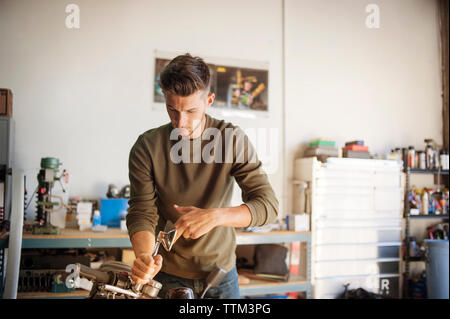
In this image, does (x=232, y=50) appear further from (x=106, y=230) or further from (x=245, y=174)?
(x=245, y=174)

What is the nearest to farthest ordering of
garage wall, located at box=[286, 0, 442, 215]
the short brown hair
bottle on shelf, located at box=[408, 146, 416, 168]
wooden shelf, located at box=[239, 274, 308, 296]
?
1. the short brown hair
2. wooden shelf, located at box=[239, 274, 308, 296]
3. garage wall, located at box=[286, 0, 442, 215]
4. bottle on shelf, located at box=[408, 146, 416, 168]

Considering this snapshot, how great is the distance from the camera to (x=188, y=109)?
→ 1024 mm

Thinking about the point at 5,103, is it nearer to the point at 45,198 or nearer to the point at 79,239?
the point at 45,198

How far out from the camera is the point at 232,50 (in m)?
3.04

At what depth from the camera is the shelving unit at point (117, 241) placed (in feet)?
7.22

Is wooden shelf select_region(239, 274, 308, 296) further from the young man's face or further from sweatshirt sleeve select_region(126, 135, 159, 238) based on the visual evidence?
the young man's face

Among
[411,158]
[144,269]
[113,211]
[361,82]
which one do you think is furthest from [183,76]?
[411,158]

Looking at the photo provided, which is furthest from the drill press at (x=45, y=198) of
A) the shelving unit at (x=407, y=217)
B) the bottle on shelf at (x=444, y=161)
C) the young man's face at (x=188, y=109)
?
the bottle on shelf at (x=444, y=161)

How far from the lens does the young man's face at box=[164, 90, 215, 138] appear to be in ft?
3.30

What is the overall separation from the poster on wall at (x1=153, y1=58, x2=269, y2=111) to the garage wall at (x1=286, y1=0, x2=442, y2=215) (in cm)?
25

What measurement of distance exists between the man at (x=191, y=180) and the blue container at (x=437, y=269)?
242cm

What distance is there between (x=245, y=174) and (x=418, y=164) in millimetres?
2797

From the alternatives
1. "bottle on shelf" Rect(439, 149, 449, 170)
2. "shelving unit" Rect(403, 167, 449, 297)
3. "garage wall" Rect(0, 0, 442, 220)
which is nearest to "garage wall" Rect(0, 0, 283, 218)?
"garage wall" Rect(0, 0, 442, 220)
